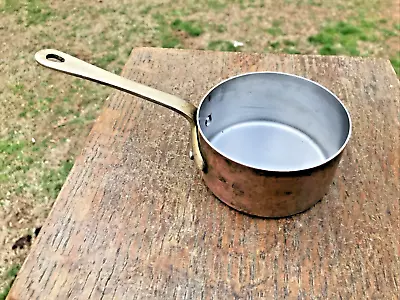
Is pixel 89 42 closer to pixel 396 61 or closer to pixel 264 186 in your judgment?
pixel 396 61

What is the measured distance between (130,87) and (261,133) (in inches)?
10.5

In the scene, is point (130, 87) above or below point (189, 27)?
above

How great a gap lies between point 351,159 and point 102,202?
1.35ft

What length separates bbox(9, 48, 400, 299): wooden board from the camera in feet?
2.11

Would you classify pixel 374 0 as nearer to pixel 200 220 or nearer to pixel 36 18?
pixel 36 18

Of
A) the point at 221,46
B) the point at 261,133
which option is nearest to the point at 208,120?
the point at 261,133

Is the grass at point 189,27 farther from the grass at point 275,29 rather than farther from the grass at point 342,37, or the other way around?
the grass at point 342,37

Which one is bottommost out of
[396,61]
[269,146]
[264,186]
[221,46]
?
[396,61]

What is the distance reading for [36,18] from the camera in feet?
6.86

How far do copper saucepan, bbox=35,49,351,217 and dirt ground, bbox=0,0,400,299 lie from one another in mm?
713

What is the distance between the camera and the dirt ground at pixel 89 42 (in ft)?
4.79

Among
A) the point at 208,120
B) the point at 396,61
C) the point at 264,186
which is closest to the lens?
the point at 264,186

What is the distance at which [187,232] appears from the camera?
0.70 meters

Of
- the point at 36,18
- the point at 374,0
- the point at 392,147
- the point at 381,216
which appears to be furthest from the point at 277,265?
the point at 374,0
